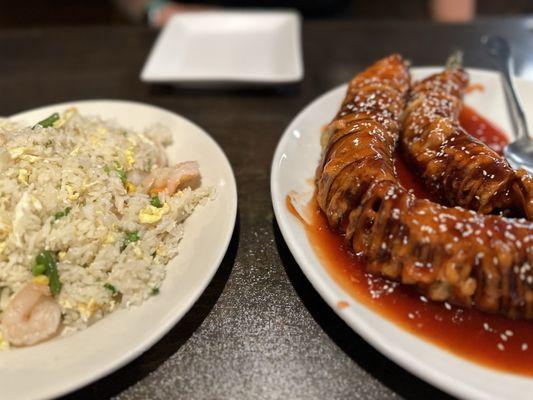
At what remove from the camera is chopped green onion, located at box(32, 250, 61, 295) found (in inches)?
69.5

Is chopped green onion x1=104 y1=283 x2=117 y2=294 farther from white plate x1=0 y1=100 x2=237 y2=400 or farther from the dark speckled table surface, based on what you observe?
the dark speckled table surface

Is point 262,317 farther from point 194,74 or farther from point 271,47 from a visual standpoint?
point 271,47

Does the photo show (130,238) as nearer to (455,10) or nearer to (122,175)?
(122,175)

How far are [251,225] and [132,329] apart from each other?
0.93 meters

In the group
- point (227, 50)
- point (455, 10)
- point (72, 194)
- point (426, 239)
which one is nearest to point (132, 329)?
point (72, 194)

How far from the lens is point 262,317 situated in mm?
1915

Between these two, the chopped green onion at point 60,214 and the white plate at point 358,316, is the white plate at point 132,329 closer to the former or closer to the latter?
the white plate at point 358,316

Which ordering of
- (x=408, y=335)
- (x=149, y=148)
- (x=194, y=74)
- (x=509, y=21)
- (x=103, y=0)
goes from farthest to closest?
(x=103, y=0) < (x=509, y=21) < (x=194, y=74) < (x=149, y=148) < (x=408, y=335)

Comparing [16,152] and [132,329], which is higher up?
[16,152]

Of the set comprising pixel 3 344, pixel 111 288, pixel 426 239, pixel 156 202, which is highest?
pixel 426 239

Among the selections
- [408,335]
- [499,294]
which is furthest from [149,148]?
[499,294]

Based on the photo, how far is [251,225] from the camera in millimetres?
2400

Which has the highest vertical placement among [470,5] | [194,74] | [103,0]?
[470,5]

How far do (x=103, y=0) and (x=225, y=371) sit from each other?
26.0 feet
